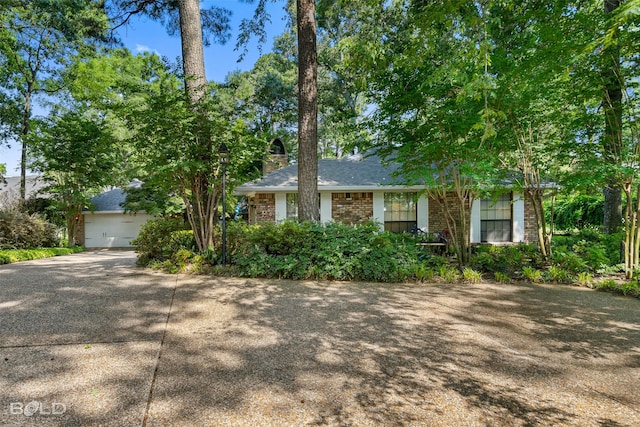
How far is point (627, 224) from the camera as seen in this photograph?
558 cm

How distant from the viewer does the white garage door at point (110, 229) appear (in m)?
16.2

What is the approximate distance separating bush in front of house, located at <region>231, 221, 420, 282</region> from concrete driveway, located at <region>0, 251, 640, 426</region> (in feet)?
3.50

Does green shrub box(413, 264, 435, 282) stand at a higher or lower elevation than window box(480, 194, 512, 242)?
lower

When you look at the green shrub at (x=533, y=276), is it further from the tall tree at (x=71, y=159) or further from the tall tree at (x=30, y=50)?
the tall tree at (x=30, y=50)

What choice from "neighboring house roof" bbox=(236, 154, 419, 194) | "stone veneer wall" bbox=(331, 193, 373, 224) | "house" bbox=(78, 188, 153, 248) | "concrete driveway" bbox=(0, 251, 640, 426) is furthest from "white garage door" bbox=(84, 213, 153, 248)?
"concrete driveway" bbox=(0, 251, 640, 426)

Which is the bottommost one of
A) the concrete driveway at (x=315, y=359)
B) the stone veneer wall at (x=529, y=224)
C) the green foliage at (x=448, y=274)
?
the concrete driveway at (x=315, y=359)

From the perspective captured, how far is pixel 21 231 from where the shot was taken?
10.8 metres

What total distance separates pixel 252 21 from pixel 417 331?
9648mm

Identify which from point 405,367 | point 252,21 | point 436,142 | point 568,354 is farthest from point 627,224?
point 252,21

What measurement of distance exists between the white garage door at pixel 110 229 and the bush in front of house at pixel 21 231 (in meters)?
3.91

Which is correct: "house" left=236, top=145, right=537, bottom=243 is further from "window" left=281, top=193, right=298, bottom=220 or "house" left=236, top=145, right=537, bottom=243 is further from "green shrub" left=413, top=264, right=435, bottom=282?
"green shrub" left=413, top=264, right=435, bottom=282

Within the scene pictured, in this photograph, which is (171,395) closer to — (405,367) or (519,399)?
(405,367)

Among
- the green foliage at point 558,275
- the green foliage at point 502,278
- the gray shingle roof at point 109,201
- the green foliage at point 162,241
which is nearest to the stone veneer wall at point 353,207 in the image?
the green foliage at point 162,241

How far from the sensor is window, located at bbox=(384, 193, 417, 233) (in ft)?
35.5
